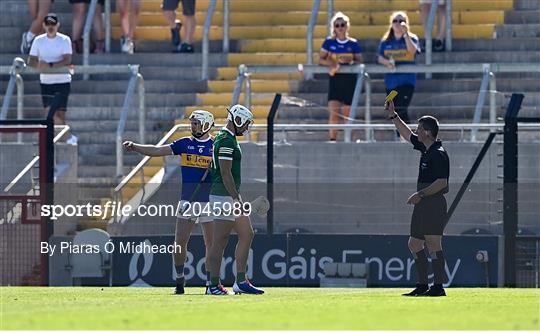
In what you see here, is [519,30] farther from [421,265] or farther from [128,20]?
[421,265]

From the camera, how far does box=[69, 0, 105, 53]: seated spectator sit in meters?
27.4

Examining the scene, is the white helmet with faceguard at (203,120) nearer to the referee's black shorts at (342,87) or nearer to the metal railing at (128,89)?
the metal railing at (128,89)

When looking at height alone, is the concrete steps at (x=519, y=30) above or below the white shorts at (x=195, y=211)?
above

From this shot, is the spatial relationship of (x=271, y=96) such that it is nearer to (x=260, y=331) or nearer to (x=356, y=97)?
(x=356, y=97)

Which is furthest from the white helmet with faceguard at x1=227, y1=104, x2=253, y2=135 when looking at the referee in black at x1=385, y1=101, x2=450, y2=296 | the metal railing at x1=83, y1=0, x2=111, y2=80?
the metal railing at x1=83, y1=0, x2=111, y2=80

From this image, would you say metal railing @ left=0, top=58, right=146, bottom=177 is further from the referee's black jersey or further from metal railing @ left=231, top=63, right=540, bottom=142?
the referee's black jersey

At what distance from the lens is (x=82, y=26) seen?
2753 centimetres

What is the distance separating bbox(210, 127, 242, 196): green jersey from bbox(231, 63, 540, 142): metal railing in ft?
17.3

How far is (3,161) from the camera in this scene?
2347 centimetres

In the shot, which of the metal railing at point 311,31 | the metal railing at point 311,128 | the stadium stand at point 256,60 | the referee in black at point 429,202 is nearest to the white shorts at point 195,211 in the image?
the referee in black at point 429,202

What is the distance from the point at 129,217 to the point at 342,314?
26.7ft

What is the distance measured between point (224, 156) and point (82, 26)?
9.82m

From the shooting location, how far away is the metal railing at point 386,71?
23.4 meters

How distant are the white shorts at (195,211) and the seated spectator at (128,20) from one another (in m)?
8.39
